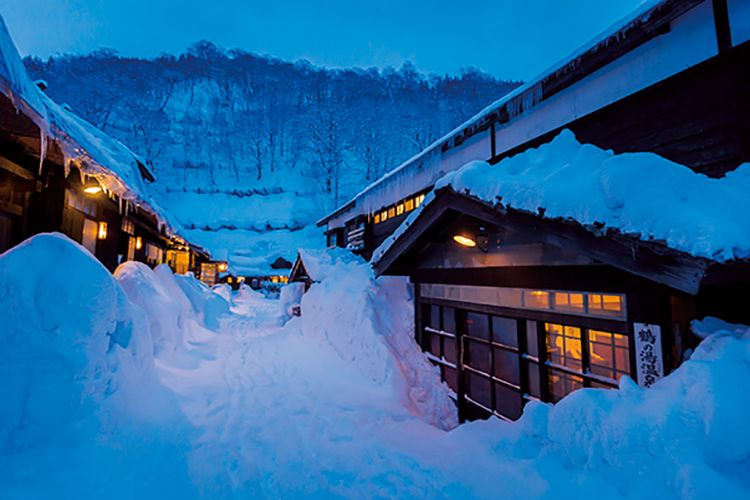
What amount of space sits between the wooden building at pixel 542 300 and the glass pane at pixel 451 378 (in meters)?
0.02

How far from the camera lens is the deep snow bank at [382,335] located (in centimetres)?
569

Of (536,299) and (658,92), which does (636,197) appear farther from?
(658,92)

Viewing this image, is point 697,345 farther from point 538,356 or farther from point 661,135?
point 661,135

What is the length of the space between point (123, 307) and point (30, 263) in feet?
3.91

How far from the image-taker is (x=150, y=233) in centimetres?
1416

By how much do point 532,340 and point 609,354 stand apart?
896mm

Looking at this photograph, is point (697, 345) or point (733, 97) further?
point (733, 97)

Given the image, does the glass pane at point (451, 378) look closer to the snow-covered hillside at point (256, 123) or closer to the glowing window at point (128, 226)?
the glowing window at point (128, 226)

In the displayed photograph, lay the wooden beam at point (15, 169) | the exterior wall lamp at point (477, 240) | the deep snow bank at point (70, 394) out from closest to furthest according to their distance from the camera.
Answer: the deep snow bank at point (70, 394) → the exterior wall lamp at point (477, 240) → the wooden beam at point (15, 169)

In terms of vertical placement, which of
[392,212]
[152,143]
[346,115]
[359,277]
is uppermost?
[346,115]

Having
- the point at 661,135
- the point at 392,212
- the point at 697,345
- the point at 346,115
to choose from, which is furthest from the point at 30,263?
the point at 346,115

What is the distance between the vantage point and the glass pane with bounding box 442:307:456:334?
5531 millimetres

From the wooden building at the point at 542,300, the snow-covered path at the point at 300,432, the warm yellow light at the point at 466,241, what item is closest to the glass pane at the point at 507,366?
the wooden building at the point at 542,300

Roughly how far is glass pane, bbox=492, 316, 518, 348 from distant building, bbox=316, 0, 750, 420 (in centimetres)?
2
